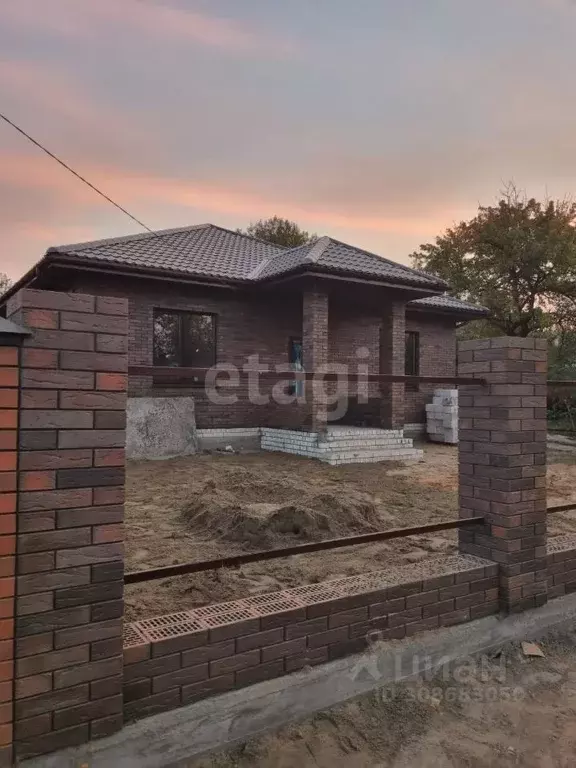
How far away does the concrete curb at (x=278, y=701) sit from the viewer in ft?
5.72

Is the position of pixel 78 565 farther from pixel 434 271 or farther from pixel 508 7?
pixel 434 271

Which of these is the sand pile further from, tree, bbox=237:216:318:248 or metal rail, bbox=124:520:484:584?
tree, bbox=237:216:318:248

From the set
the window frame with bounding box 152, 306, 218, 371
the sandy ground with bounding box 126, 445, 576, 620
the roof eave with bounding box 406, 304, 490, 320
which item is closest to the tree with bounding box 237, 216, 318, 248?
the roof eave with bounding box 406, 304, 490, 320

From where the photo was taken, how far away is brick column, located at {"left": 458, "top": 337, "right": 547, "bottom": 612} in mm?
2855

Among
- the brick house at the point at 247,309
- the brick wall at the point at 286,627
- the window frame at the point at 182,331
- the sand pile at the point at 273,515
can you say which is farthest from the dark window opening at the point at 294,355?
the brick wall at the point at 286,627

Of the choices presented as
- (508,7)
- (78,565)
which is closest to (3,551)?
(78,565)

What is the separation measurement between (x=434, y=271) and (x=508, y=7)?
17764 mm

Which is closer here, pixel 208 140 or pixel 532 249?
pixel 208 140

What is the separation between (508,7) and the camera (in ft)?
A: 18.4

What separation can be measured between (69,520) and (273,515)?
127 inches

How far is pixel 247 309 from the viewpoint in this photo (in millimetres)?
11344

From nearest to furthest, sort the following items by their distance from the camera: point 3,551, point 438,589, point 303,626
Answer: point 3,551 → point 303,626 → point 438,589

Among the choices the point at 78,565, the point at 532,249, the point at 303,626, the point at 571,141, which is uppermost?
the point at 532,249

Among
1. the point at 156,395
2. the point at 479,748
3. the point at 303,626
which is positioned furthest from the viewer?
the point at 156,395
